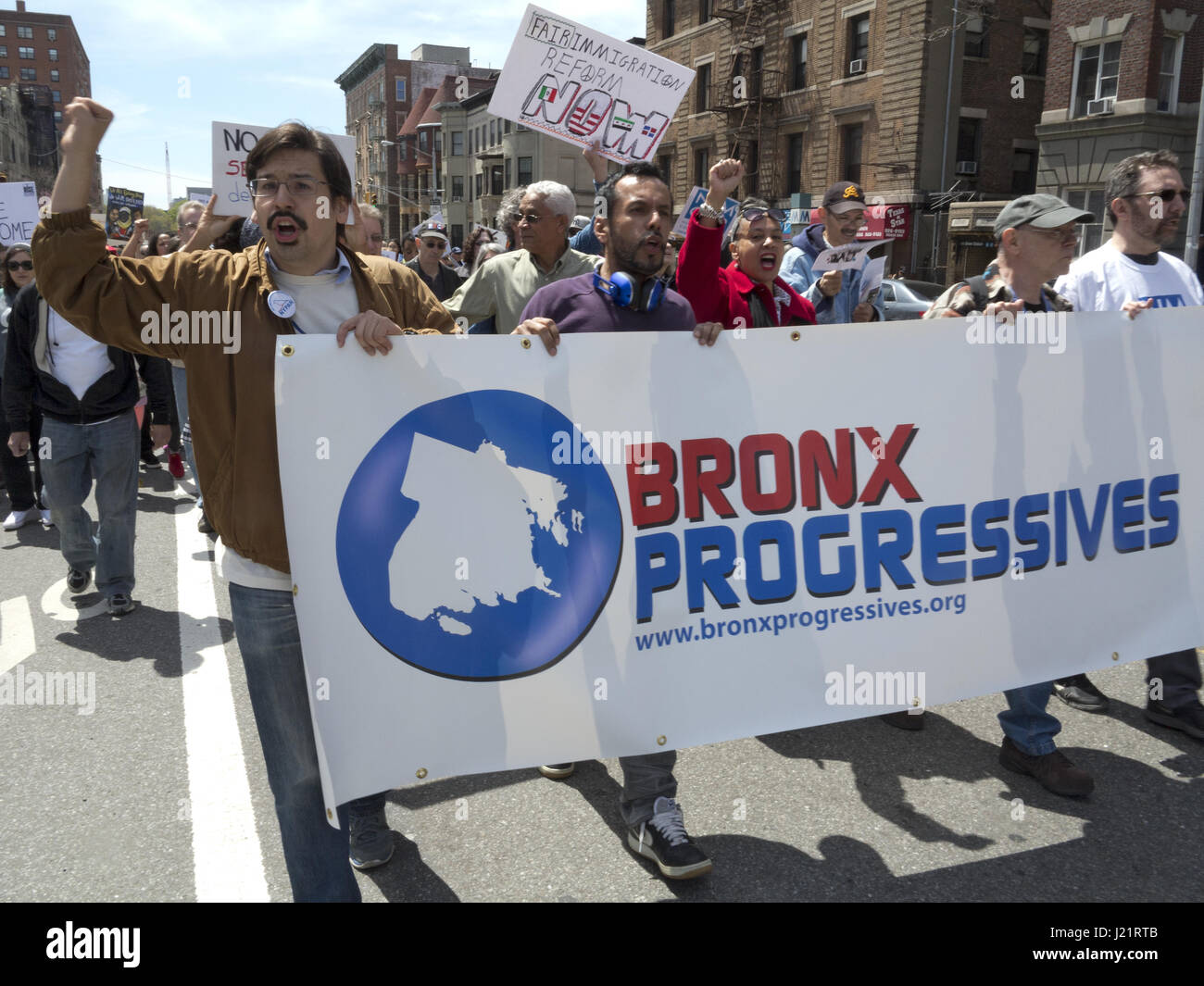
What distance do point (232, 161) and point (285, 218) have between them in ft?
11.5

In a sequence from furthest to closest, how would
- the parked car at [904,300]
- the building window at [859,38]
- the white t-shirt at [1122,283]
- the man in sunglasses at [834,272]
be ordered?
the building window at [859,38], the parked car at [904,300], the man in sunglasses at [834,272], the white t-shirt at [1122,283]

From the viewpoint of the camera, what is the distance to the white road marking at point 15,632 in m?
5.16

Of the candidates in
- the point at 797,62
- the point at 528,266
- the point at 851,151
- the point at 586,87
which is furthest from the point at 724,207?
the point at 797,62

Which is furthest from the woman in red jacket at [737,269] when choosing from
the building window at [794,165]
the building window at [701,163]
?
the building window at [701,163]

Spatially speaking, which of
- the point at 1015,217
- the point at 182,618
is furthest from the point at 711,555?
the point at 182,618

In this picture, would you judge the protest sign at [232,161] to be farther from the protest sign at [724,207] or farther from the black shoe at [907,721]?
the black shoe at [907,721]

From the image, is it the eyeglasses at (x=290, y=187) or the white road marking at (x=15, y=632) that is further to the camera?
the white road marking at (x=15, y=632)

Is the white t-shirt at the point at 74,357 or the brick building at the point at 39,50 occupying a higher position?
the brick building at the point at 39,50

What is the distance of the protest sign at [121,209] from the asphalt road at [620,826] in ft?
41.8

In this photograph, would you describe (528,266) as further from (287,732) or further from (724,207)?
(287,732)

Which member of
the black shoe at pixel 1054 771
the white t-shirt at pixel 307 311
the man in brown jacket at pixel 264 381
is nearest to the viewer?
the man in brown jacket at pixel 264 381

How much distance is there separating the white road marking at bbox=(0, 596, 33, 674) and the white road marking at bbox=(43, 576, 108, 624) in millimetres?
107

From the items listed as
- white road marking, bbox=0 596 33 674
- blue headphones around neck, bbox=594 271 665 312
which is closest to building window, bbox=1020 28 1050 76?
blue headphones around neck, bbox=594 271 665 312

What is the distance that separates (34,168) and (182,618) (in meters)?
113
